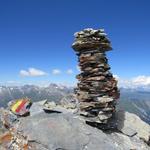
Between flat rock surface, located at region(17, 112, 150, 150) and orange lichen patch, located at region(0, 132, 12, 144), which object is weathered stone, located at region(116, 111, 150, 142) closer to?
flat rock surface, located at region(17, 112, 150, 150)

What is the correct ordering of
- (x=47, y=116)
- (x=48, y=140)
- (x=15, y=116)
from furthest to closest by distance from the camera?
(x=15, y=116) < (x=47, y=116) < (x=48, y=140)

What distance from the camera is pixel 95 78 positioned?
25828 mm

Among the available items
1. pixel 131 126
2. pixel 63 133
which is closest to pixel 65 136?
pixel 63 133

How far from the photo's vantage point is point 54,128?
2222 cm

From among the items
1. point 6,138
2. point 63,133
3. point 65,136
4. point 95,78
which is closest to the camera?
point 65,136

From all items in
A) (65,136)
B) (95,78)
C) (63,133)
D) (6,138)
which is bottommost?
(6,138)

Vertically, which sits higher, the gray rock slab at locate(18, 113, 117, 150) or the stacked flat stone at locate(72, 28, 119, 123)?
the stacked flat stone at locate(72, 28, 119, 123)

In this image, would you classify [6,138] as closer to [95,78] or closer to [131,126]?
[95,78]

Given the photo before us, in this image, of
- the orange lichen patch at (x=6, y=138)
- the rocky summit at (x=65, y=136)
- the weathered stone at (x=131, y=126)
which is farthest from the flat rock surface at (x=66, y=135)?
the weathered stone at (x=131, y=126)

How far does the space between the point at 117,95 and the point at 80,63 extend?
5.15 meters

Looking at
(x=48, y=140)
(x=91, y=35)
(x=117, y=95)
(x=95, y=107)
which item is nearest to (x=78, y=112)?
(x=95, y=107)

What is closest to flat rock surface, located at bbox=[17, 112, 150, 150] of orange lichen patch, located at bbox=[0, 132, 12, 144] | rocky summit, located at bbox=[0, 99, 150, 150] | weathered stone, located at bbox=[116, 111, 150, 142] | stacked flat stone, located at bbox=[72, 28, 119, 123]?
rocky summit, located at bbox=[0, 99, 150, 150]

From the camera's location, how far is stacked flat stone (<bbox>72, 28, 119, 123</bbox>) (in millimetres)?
25312

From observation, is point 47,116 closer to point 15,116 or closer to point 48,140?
point 48,140
